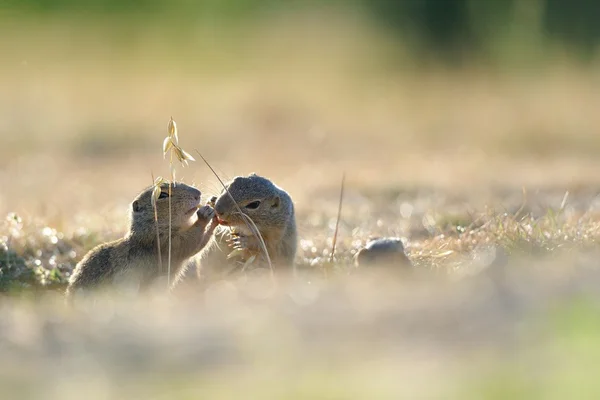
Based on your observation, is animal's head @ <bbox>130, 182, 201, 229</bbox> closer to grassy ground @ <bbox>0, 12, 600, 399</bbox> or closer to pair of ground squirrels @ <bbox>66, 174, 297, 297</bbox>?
pair of ground squirrels @ <bbox>66, 174, 297, 297</bbox>

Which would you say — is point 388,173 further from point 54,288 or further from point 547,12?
point 547,12

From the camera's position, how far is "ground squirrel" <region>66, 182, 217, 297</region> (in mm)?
6754

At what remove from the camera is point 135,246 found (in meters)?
7.10

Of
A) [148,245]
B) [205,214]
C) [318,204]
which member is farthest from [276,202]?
[318,204]

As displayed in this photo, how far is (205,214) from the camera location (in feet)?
23.0

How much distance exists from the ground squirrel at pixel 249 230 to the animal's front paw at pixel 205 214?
41mm

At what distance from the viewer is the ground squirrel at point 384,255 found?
248 inches

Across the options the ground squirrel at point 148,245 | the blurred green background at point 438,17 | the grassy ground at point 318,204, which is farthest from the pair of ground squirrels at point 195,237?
the blurred green background at point 438,17

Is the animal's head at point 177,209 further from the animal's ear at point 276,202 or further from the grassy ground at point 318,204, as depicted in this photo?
the grassy ground at point 318,204

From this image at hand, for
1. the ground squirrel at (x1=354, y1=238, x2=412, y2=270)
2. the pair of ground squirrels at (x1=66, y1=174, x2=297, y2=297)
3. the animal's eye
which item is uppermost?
the animal's eye

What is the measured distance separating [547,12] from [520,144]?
824 centimetres

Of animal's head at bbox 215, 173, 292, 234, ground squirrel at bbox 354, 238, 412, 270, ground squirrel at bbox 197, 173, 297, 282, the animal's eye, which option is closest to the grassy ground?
ground squirrel at bbox 354, 238, 412, 270

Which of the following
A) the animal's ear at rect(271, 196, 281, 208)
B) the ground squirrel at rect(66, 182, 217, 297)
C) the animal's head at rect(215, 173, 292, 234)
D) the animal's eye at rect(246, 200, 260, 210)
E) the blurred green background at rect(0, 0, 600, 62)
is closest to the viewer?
the ground squirrel at rect(66, 182, 217, 297)

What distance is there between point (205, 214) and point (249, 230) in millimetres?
334
